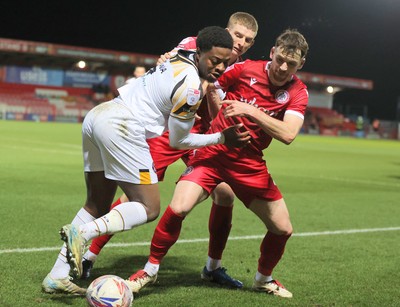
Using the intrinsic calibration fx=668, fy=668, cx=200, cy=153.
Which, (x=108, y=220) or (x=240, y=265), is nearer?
(x=108, y=220)

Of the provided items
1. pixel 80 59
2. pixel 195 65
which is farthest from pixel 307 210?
pixel 80 59

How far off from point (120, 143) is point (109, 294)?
974mm

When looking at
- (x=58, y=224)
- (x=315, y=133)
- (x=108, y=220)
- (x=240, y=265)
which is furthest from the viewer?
(x=315, y=133)

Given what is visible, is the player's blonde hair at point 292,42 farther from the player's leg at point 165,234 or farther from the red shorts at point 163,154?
the red shorts at point 163,154

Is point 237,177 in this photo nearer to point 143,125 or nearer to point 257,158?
point 257,158

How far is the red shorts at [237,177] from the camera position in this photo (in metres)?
4.95

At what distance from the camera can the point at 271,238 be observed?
510cm

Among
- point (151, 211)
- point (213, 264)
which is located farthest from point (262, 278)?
point (151, 211)

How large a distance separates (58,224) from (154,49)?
58.7 metres

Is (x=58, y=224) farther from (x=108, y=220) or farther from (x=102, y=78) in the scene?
(x=102, y=78)

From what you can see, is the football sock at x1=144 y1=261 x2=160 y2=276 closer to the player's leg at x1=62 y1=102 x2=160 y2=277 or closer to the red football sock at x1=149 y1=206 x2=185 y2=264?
the red football sock at x1=149 y1=206 x2=185 y2=264

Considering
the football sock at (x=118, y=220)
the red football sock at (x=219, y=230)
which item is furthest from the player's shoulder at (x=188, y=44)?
the football sock at (x=118, y=220)

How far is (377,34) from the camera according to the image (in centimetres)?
6034

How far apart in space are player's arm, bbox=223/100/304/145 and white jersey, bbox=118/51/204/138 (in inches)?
14.1
